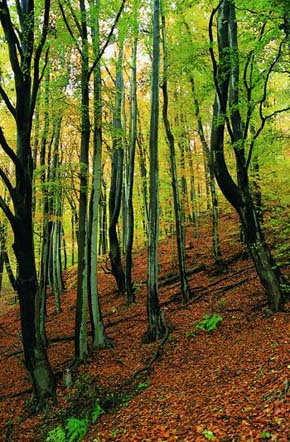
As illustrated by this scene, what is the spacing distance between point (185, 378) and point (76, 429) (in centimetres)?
194

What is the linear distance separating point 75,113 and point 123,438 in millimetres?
7122

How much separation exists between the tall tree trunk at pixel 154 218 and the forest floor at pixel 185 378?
0.50 meters

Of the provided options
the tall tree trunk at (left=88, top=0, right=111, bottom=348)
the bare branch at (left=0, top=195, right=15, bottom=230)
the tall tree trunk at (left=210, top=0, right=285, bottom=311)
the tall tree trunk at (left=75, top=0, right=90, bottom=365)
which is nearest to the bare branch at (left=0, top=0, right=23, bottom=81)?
the tall tree trunk at (left=75, top=0, right=90, bottom=365)

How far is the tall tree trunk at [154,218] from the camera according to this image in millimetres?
7996

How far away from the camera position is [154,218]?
805cm

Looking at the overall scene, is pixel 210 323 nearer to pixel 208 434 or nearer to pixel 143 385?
pixel 143 385

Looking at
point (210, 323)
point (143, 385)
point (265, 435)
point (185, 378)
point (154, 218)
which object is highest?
point (154, 218)

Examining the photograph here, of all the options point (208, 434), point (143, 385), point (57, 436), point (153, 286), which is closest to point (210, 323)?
point (153, 286)

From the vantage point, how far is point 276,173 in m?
10.4

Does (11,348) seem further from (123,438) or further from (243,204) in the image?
(243,204)

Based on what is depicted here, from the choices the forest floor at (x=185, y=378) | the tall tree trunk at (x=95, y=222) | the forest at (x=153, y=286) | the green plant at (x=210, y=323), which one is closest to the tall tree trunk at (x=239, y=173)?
the forest at (x=153, y=286)

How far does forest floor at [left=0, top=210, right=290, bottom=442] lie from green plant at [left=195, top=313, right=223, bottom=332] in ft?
0.37

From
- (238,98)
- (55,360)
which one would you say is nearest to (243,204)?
(238,98)

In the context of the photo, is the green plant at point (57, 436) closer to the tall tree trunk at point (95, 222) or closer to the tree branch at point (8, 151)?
the tall tree trunk at point (95, 222)
